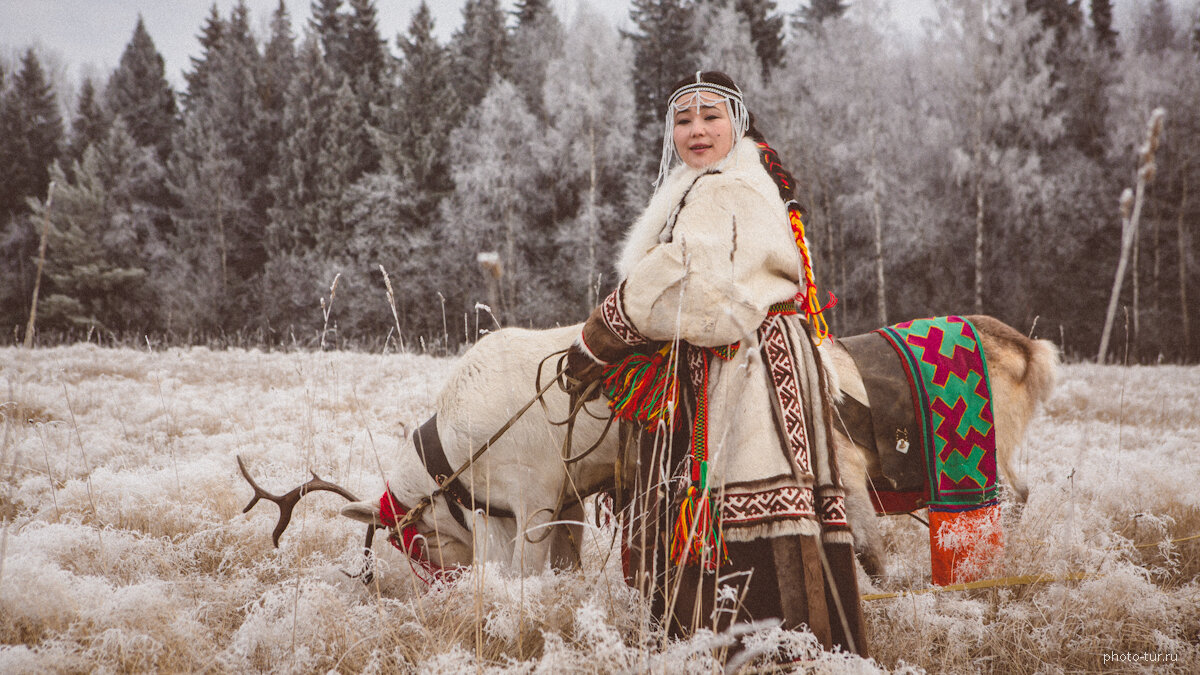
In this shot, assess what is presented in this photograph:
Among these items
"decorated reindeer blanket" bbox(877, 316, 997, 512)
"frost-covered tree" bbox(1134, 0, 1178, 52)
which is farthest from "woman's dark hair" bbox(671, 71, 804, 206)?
"frost-covered tree" bbox(1134, 0, 1178, 52)

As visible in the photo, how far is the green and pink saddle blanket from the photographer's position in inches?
105

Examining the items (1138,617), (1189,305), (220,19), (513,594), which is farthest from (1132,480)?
(220,19)

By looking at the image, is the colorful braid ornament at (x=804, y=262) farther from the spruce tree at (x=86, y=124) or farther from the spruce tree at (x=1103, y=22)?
the spruce tree at (x=86, y=124)

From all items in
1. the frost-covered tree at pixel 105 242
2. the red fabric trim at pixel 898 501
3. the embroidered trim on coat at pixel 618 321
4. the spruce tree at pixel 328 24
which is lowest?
the red fabric trim at pixel 898 501

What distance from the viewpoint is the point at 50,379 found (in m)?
7.28

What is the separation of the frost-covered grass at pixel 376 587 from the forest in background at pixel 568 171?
14553mm

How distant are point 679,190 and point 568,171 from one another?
20.9 m

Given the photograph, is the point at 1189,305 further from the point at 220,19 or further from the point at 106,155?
the point at 220,19

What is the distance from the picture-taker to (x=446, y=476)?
8.91 feet

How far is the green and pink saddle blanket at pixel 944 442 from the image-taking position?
2.66 metres

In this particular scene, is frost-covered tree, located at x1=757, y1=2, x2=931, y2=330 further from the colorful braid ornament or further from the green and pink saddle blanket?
the colorful braid ornament

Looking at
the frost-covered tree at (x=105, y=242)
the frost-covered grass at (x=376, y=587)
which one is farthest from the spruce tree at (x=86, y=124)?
the frost-covered grass at (x=376, y=587)

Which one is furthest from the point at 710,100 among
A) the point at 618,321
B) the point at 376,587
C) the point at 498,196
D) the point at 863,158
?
the point at 863,158

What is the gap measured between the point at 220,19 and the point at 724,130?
38290 millimetres
